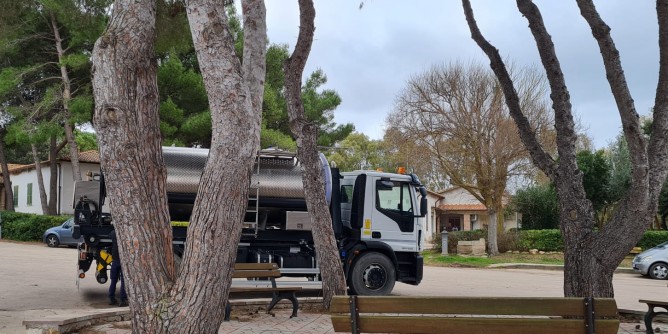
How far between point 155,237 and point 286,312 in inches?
243

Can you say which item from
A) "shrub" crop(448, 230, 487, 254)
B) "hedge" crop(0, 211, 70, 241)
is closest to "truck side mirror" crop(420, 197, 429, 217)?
"shrub" crop(448, 230, 487, 254)

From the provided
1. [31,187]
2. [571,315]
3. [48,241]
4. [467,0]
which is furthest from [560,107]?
[31,187]

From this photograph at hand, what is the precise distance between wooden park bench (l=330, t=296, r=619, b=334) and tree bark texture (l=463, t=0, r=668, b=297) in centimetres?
312

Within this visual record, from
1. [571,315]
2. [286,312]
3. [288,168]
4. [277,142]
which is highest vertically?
[277,142]

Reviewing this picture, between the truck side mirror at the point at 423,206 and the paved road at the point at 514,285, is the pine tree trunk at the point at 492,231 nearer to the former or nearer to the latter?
the paved road at the point at 514,285

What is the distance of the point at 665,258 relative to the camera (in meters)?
22.5

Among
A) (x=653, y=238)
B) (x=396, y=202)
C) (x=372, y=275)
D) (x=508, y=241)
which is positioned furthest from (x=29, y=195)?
(x=372, y=275)

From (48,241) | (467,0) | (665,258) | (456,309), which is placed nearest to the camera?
(456,309)

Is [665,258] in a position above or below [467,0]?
below

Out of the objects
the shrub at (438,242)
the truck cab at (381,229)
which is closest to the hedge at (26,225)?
the shrub at (438,242)

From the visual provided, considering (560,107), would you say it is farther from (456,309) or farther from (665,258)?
(665,258)

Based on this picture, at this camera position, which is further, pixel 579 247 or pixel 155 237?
pixel 579 247

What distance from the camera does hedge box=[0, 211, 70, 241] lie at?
3525cm

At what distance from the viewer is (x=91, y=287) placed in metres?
15.1
